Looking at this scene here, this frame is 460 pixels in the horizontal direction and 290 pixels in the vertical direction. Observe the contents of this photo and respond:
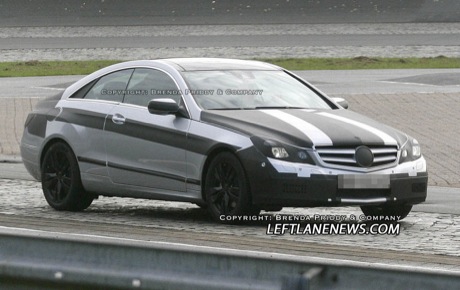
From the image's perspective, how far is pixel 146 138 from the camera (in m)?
11.3

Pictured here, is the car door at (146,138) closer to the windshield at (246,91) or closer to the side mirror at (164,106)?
the side mirror at (164,106)

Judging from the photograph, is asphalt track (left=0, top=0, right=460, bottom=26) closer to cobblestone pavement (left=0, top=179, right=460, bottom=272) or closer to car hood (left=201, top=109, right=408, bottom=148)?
cobblestone pavement (left=0, top=179, right=460, bottom=272)

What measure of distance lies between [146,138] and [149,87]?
0.60m

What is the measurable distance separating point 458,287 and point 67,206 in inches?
311

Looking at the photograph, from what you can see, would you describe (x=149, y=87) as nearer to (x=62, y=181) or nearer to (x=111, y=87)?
(x=111, y=87)

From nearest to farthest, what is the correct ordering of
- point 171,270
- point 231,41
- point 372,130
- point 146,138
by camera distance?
point 171,270, point 372,130, point 146,138, point 231,41

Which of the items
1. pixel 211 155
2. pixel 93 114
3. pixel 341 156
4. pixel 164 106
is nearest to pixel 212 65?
pixel 164 106

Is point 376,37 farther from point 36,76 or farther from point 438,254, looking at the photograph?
point 438,254

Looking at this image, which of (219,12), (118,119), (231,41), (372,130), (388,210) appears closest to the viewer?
(372,130)

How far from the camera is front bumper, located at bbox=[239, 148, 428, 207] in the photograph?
33.5ft

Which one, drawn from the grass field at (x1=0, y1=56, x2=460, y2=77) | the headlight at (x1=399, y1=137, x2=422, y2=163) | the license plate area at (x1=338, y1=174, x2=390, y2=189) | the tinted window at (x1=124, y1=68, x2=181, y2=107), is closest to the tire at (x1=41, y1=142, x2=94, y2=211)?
the tinted window at (x1=124, y1=68, x2=181, y2=107)

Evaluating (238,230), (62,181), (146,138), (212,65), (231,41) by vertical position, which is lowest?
(238,230)

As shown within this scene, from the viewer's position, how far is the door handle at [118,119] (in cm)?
1153

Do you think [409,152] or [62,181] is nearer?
[409,152]
